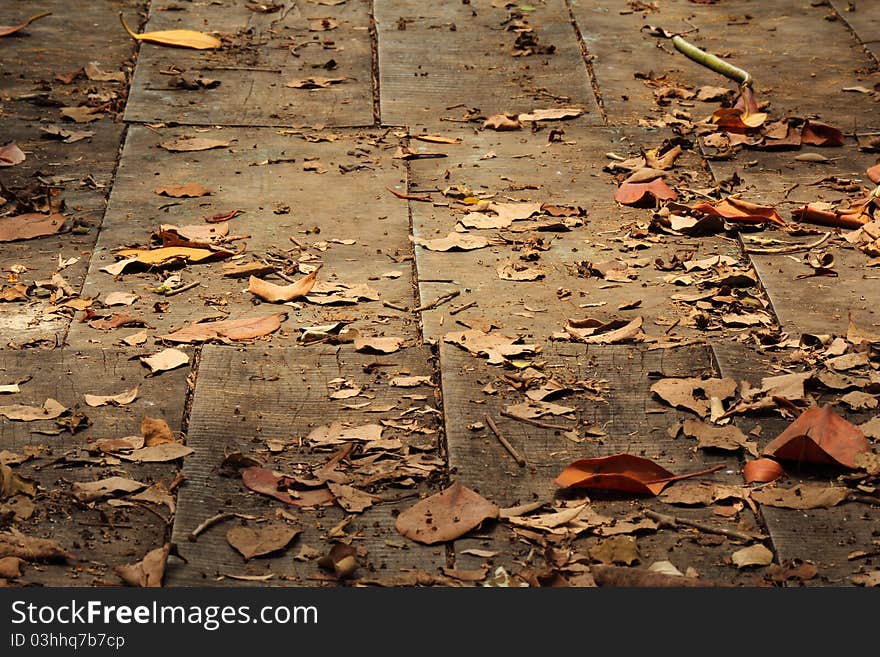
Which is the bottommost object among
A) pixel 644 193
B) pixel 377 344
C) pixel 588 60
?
pixel 588 60

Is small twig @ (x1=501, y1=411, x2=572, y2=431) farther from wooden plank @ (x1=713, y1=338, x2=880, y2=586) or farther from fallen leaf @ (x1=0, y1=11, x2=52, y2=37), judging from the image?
fallen leaf @ (x1=0, y1=11, x2=52, y2=37)

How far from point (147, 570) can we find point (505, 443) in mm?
930

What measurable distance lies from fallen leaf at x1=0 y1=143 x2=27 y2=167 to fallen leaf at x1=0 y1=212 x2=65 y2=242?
18.3 inches

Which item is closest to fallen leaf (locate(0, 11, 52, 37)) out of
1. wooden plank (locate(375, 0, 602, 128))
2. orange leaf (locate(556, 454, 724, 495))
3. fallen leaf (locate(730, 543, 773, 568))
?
wooden plank (locate(375, 0, 602, 128))

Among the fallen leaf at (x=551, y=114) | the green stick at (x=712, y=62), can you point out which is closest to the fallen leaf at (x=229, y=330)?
the fallen leaf at (x=551, y=114)

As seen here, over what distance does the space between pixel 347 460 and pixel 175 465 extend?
0.41 meters

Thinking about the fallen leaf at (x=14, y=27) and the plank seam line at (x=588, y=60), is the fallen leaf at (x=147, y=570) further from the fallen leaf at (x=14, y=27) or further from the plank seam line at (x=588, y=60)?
the fallen leaf at (x=14, y=27)

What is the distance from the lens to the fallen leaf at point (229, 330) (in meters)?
3.58

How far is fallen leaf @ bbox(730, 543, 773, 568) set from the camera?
2.74m

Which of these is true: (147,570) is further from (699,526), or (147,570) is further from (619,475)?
(699,526)

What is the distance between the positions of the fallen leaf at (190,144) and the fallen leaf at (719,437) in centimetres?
243

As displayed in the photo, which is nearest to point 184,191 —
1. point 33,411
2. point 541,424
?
point 33,411

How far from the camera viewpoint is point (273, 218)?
14.3 feet

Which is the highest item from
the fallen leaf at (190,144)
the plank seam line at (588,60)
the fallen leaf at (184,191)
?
the fallen leaf at (184,191)
